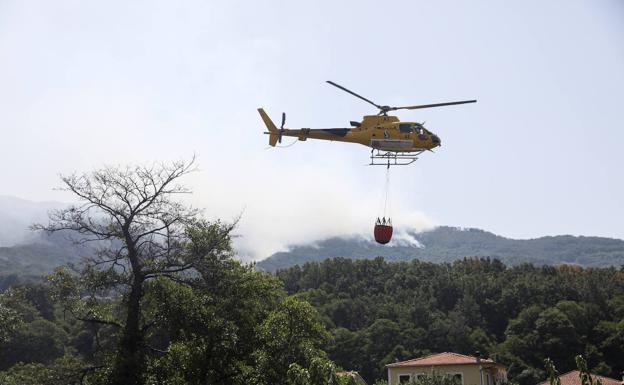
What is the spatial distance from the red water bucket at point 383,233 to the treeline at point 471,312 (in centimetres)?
5436

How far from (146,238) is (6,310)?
6823mm

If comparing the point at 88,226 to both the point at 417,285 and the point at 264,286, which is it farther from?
the point at 417,285

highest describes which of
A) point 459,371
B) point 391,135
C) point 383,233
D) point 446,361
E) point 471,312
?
point 391,135

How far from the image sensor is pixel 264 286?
24.3m

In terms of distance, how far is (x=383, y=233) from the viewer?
25578mm

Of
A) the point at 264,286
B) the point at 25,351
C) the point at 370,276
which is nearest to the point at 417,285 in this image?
the point at 370,276

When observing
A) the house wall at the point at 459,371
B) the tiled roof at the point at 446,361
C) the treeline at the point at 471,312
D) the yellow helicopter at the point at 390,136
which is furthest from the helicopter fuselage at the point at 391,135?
the treeline at the point at 471,312

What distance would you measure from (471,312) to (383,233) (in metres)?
81.9

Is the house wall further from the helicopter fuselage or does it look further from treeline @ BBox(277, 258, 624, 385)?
treeline @ BBox(277, 258, 624, 385)

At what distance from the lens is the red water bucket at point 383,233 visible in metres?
25.5

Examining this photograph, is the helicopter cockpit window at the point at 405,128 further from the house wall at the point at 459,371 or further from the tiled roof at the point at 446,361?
the tiled roof at the point at 446,361

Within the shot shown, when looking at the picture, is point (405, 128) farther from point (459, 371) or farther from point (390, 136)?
point (459, 371)

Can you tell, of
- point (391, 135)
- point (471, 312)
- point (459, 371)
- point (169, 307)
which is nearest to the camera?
point (169, 307)

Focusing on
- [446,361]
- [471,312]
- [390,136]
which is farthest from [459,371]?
[471,312]
